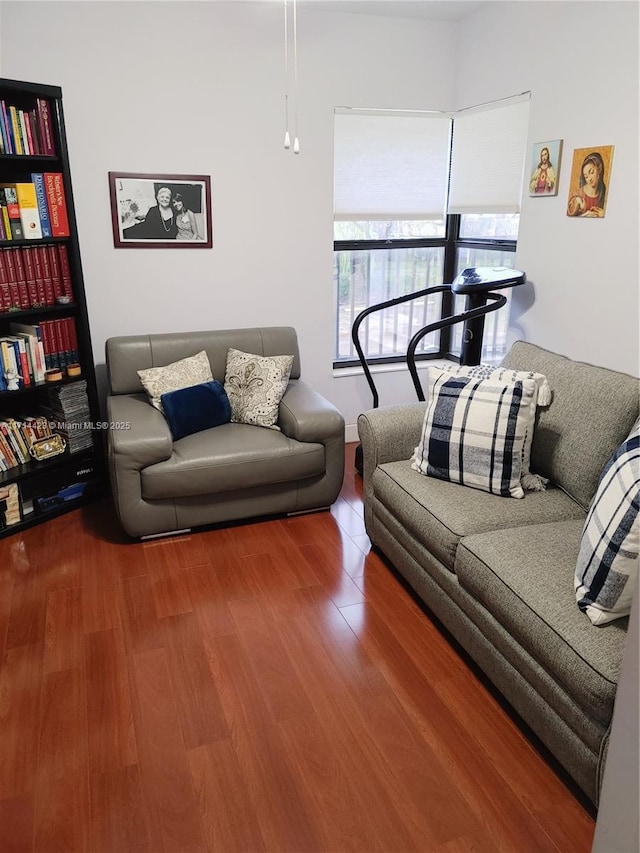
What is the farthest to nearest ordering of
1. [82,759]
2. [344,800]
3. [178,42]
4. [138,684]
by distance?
[178,42]
[138,684]
[82,759]
[344,800]

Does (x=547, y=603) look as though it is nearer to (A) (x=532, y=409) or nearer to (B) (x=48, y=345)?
(A) (x=532, y=409)

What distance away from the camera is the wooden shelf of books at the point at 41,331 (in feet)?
9.46

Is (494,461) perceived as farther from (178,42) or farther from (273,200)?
(178,42)

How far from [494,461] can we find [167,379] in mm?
1715

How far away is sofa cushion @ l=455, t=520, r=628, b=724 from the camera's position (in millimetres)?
1571

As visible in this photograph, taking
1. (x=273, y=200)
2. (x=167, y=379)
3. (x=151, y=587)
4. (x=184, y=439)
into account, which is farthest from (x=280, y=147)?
(x=151, y=587)

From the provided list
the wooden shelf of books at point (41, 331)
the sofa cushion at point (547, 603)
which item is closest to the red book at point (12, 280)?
the wooden shelf of books at point (41, 331)

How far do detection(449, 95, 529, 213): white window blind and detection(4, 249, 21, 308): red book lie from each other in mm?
2595

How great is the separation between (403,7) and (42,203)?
2.26m

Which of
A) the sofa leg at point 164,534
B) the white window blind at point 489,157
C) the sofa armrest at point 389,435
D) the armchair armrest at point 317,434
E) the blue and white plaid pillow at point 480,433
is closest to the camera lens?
the blue and white plaid pillow at point 480,433

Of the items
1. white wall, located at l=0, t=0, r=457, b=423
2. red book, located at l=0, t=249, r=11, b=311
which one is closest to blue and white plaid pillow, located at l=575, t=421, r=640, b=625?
white wall, located at l=0, t=0, r=457, b=423

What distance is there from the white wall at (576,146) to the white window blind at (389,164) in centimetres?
50

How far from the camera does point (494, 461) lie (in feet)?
7.99

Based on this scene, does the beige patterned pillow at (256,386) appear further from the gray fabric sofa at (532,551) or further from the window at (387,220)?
the window at (387,220)
